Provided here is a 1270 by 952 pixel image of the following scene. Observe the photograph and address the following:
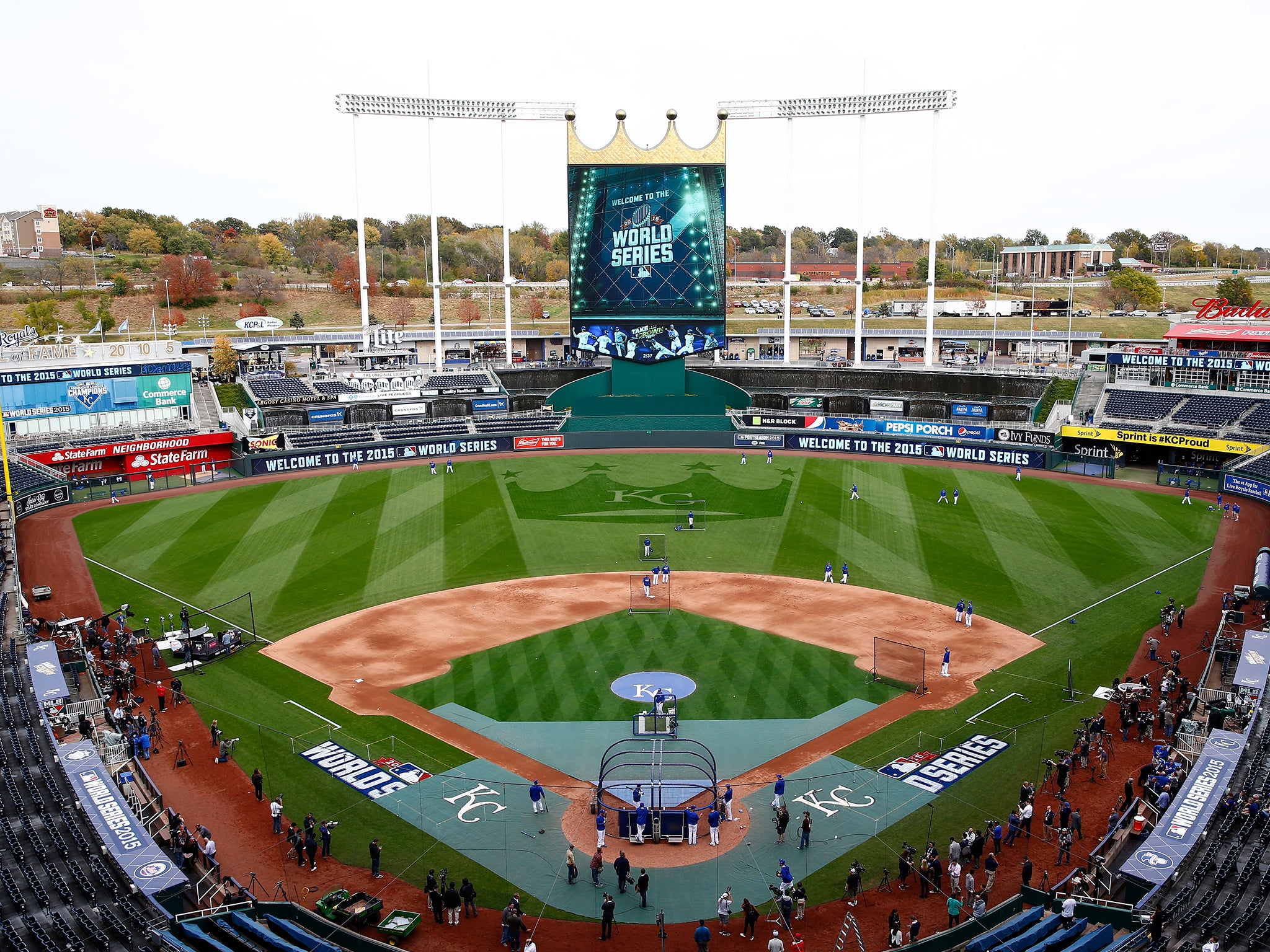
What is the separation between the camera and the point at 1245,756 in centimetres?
2372

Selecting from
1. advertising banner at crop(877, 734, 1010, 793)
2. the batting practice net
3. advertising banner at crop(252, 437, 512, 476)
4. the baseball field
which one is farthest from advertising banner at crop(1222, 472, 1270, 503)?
advertising banner at crop(252, 437, 512, 476)

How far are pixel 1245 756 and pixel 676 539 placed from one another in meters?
29.4

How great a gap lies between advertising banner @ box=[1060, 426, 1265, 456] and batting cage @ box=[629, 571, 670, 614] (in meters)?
37.3

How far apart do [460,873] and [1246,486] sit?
167 feet

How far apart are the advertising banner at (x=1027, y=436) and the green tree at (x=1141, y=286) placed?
67513mm

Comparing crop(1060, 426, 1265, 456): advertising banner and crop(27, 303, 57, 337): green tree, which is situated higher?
crop(27, 303, 57, 337): green tree

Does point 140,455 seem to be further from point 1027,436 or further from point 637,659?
point 1027,436

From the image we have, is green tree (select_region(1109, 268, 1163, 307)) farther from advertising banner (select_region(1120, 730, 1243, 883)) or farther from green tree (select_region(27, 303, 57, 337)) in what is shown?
green tree (select_region(27, 303, 57, 337))

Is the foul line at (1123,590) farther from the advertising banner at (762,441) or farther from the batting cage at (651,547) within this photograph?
the advertising banner at (762,441)

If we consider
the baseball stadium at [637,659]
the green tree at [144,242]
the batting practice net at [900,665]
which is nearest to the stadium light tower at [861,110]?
the baseball stadium at [637,659]

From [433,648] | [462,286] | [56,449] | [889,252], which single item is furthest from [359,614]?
[889,252]

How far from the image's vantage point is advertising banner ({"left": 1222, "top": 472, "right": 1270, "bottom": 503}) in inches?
2101

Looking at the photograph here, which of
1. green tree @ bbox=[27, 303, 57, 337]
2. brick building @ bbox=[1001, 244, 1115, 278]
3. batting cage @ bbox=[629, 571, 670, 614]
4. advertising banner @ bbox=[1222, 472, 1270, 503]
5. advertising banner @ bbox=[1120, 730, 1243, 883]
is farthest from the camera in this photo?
brick building @ bbox=[1001, 244, 1115, 278]

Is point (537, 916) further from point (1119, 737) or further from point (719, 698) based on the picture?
point (1119, 737)
